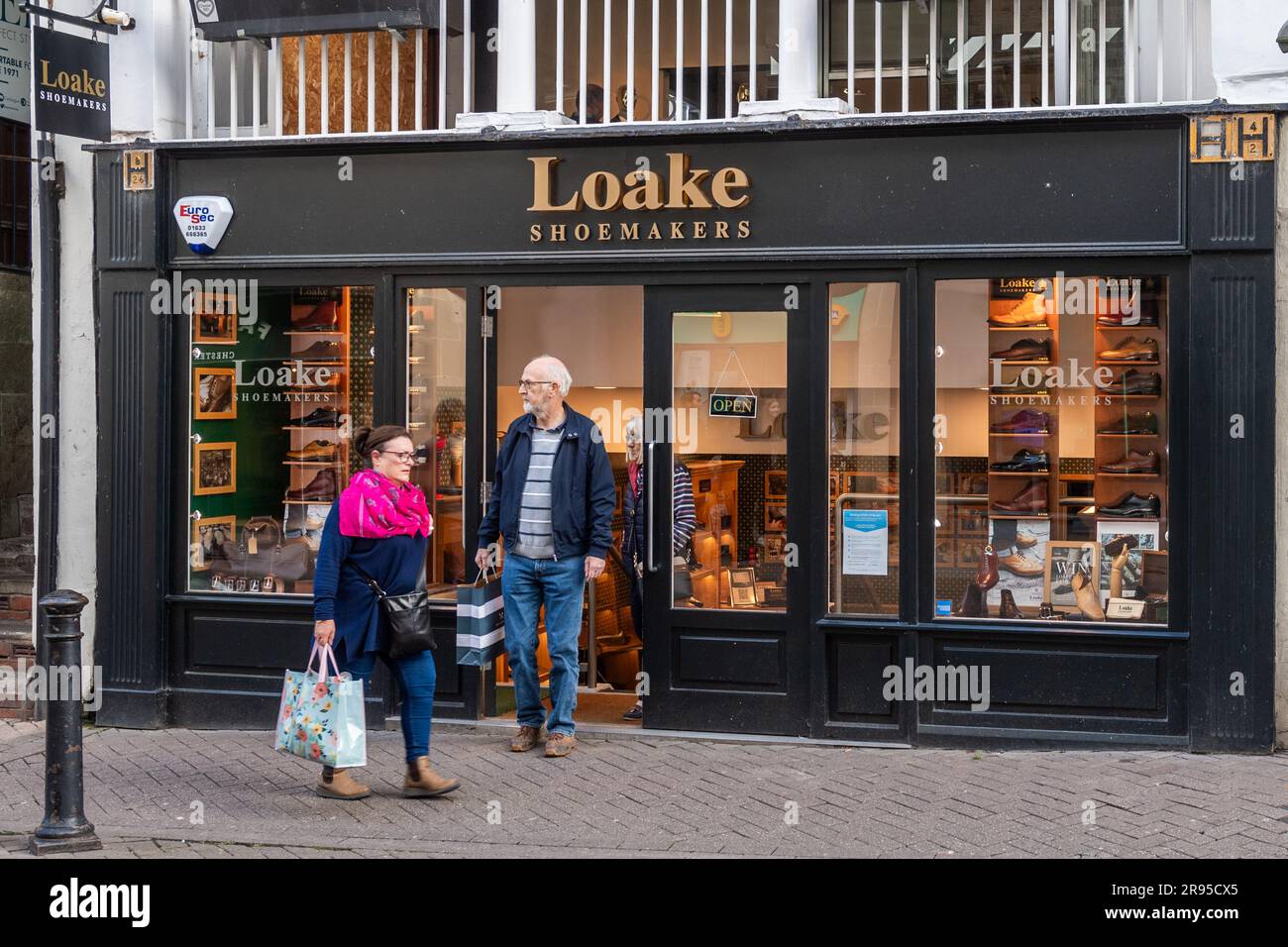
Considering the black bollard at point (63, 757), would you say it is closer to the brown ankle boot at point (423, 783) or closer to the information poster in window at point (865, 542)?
the brown ankle boot at point (423, 783)

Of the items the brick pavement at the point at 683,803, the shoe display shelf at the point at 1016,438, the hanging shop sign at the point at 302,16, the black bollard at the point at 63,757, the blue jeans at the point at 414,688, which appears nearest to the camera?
the black bollard at the point at 63,757

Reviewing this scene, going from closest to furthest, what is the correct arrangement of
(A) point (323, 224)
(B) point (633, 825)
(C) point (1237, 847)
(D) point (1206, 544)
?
(C) point (1237, 847), (B) point (633, 825), (D) point (1206, 544), (A) point (323, 224)

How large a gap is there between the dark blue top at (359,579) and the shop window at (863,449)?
2661mm

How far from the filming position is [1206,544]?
26.8 ft

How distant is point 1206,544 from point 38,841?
587 cm

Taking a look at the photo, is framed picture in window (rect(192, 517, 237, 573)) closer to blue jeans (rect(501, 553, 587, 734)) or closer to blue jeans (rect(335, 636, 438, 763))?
blue jeans (rect(501, 553, 587, 734))

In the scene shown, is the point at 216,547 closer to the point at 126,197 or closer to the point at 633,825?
the point at 126,197

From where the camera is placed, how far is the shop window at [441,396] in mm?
9289

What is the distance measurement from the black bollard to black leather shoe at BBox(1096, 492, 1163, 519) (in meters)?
5.36

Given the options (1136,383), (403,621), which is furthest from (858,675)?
(403,621)

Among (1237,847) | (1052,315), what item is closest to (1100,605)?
(1052,315)

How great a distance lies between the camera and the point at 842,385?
8.77m

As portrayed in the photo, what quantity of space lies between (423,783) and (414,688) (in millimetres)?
470

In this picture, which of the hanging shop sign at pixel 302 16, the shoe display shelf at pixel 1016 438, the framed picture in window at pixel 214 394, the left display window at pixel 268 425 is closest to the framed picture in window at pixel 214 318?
the left display window at pixel 268 425
